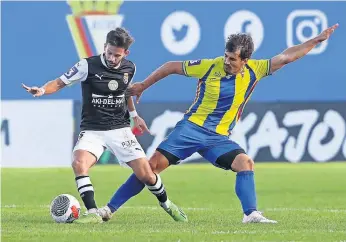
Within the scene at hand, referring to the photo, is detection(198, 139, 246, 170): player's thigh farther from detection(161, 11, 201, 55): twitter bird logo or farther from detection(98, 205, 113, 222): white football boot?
detection(161, 11, 201, 55): twitter bird logo

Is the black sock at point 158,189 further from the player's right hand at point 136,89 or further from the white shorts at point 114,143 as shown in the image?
the player's right hand at point 136,89

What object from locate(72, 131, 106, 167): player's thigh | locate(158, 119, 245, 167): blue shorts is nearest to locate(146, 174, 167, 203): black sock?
locate(158, 119, 245, 167): blue shorts

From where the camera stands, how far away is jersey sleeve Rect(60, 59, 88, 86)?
392 inches

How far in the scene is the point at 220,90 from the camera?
10.2m

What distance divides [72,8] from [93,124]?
10307mm

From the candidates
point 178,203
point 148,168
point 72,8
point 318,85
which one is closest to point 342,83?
point 318,85

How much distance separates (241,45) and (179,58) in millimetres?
10124

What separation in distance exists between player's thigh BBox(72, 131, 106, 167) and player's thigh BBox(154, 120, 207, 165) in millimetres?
554

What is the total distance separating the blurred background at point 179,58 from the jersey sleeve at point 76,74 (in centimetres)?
937

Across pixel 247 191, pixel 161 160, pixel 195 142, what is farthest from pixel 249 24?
pixel 247 191

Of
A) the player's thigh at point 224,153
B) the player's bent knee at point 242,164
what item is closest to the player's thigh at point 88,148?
the player's thigh at point 224,153

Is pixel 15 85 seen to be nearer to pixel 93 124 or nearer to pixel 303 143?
pixel 303 143

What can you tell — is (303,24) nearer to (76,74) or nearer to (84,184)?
(76,74)

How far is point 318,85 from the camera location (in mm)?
20219
